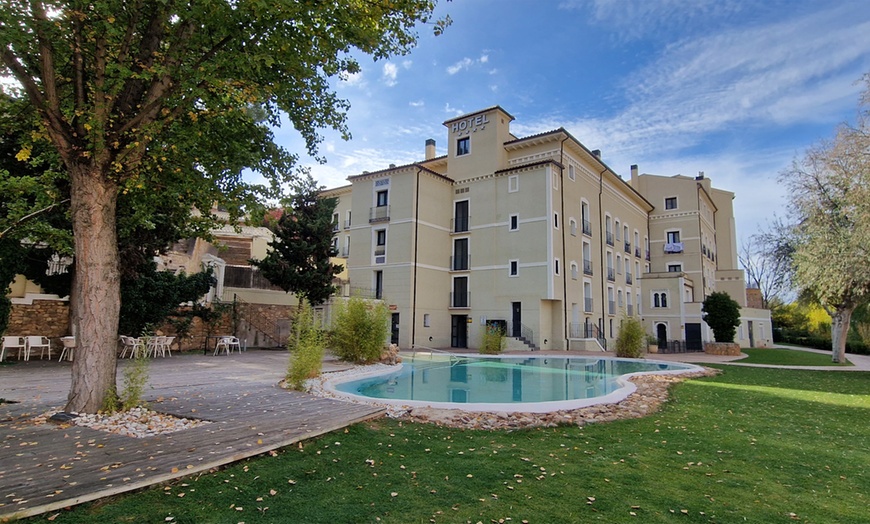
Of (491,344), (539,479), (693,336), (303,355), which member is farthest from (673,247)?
(539,479)

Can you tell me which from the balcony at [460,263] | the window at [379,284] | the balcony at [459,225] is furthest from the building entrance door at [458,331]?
the balcony at [459,225]

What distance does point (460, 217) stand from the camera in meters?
28.0

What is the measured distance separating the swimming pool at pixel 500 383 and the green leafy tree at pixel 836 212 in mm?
5174

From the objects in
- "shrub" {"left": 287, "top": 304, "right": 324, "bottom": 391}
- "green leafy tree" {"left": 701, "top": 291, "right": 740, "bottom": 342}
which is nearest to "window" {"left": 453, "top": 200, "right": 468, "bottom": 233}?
"green leafy tree" {"left": 701, "top": 291, "right": 740, "bottom": 342}

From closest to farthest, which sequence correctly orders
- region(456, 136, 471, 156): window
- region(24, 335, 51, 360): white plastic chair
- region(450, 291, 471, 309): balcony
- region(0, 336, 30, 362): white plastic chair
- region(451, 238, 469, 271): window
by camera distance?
region(0, 336, 30, 362): white plastic chair → region(24, 335, 51, 360): white plastic chair → region(450, 291, 471, 309): balcony → region(451, 238, 469, 271): window → region(456, 136, 471, 156): window

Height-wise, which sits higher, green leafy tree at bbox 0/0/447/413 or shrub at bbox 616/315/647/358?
green leafy tree at bbox 0/0/447/413

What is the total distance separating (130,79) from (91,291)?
8.94ft

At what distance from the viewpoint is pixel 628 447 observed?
510cm

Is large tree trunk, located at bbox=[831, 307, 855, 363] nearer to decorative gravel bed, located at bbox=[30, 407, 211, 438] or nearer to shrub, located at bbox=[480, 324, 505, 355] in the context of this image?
shrub, located at bbox=[480, 324, 505, 355]

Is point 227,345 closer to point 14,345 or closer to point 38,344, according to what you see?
point 38,344

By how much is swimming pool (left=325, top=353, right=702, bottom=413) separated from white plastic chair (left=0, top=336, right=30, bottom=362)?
338 inches

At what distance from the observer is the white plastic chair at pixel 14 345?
11500 millimetres

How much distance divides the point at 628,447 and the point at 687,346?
96.6ft

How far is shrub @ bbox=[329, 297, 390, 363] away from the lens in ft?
43.1
